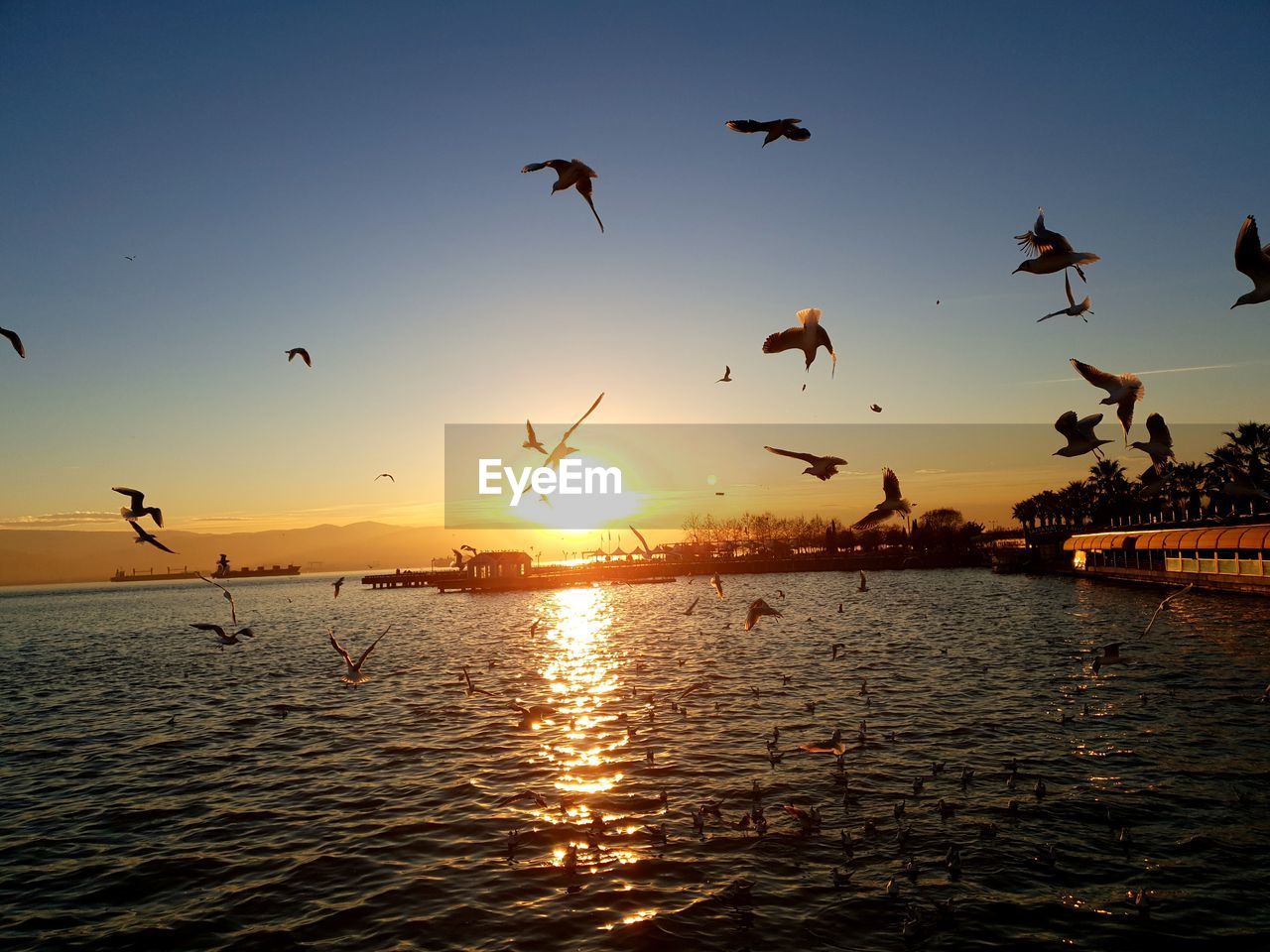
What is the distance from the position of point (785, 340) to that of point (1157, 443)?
250 inches

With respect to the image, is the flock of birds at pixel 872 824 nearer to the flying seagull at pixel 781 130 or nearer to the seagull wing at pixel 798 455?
the seagull wing at pixel 798 455

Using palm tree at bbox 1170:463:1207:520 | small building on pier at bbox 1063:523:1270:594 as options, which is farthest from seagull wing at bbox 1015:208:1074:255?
palm tree at bbox 1170:463:1207:520

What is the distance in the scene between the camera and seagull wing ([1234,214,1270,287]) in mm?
8734

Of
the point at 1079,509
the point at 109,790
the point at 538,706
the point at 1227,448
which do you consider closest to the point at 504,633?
the point at 538,706

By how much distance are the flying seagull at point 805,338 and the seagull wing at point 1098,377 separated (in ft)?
12.9

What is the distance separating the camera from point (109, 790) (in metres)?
18.9

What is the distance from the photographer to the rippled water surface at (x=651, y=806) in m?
10.8

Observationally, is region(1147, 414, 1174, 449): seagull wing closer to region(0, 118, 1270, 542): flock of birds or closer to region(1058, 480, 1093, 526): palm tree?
region(0, 118, 1270, 542): flock of birds

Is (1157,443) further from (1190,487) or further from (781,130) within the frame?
(1190,487)

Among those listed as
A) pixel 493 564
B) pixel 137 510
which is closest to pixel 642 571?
pixel 493 564

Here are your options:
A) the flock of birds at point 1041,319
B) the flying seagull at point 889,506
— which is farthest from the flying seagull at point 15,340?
the flying seagull at point 889,506

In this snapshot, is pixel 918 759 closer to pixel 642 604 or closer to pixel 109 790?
pixel 109 790

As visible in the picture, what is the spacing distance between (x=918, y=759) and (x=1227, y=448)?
95385 millimetres

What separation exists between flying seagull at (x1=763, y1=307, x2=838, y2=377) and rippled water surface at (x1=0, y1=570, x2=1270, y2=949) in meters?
8.44
